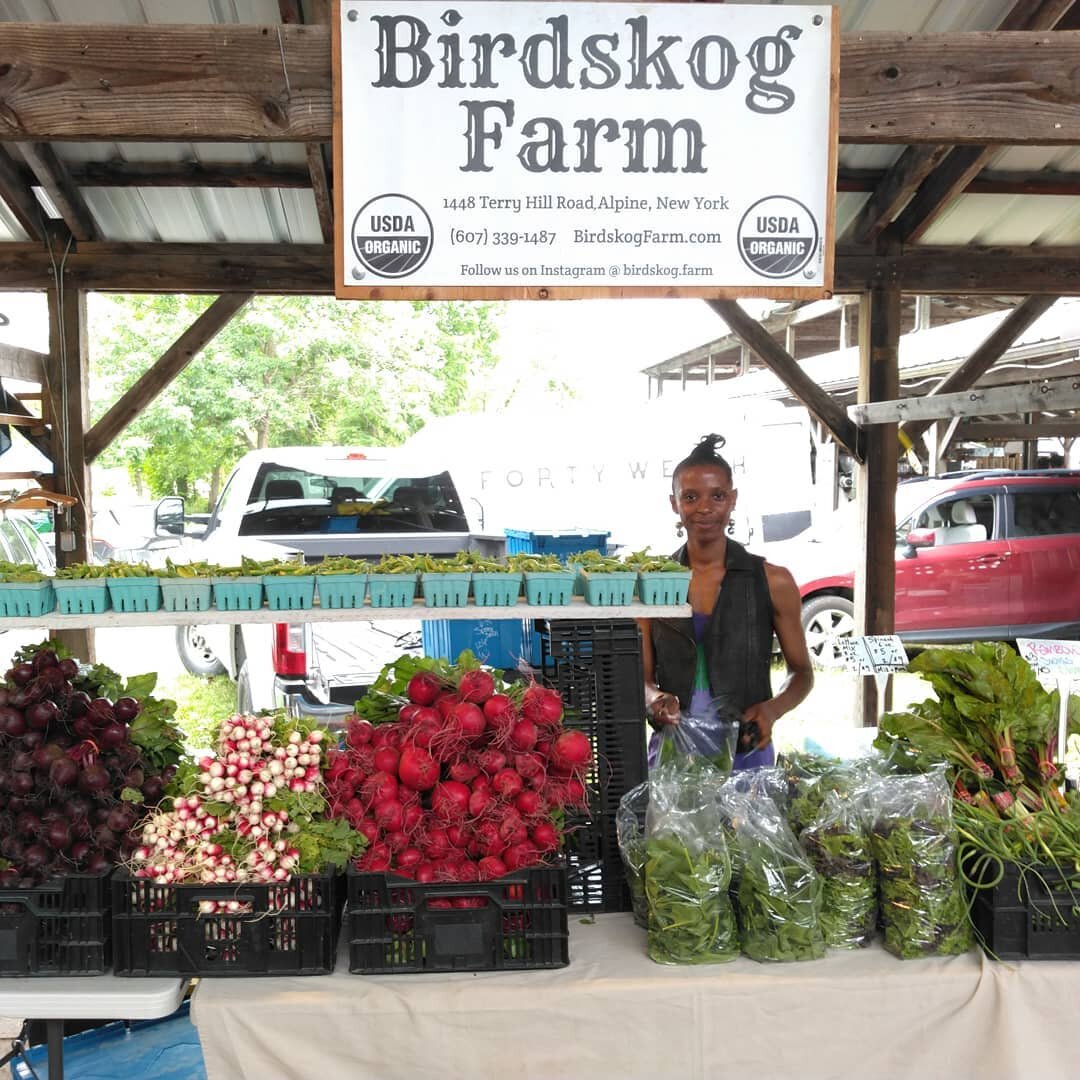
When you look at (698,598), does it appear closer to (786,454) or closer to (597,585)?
(597,585)

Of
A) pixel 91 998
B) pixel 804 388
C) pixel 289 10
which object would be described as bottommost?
pixel 91 998

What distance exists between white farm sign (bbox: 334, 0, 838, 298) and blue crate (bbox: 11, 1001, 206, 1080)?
6.97 feet

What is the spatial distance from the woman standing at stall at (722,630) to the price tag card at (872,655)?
0.45 m

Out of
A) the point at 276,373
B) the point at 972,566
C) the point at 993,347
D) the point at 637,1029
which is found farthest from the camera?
the point at 276,373

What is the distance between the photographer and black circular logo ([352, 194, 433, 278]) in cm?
281

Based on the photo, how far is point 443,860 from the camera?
2.29m

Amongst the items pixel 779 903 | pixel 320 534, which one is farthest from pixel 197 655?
pixel 779 903

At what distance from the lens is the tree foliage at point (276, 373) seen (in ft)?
51.5

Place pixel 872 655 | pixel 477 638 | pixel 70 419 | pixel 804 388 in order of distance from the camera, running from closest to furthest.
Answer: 1. pixel 872 655
2. pixel 477 638
3. pixel 70 419
4. pixel 804 388

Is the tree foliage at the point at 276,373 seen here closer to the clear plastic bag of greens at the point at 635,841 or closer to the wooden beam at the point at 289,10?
the wooden beam at the point at 289,10

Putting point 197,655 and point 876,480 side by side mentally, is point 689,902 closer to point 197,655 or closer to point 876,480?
point 876,480

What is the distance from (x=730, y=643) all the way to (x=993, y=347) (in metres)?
3.95

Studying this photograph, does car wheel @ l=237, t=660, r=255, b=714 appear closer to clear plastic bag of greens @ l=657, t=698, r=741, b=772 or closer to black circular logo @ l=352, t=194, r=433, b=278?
clear plastic bag of greens @ l=657, t=698, r=741, b=772

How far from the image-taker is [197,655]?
362 inches
